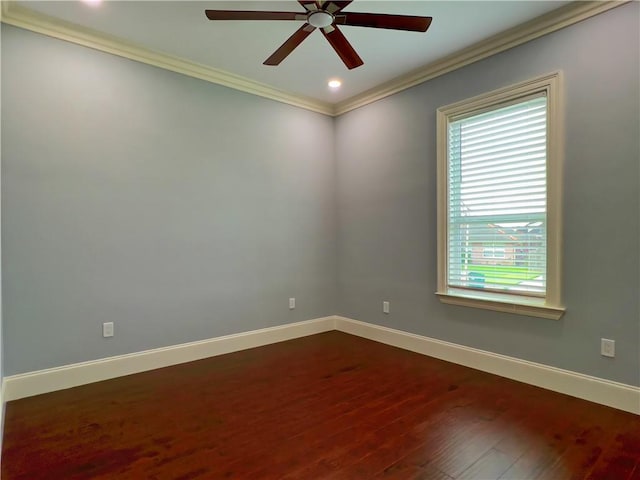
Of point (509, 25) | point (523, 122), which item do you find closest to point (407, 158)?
point (523, 122)

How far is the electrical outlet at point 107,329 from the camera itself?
10.3ft

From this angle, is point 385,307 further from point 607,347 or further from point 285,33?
point 285,33

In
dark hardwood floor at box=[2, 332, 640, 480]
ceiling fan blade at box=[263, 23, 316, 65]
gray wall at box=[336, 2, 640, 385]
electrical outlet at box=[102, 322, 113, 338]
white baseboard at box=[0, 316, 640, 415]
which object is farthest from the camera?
electrical outlet at box=[102, 322, 113, 338]

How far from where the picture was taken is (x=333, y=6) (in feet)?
7.16

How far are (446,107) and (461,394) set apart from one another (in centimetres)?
255

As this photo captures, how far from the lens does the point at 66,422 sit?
2.42m

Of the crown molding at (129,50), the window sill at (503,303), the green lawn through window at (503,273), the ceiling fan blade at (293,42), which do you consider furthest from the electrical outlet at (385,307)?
the ceiling fan blade at (293,42)

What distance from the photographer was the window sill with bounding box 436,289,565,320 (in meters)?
2.88

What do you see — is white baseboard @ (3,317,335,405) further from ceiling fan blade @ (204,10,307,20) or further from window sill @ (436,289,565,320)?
ceiling fan blade @ (204,10,307,20)

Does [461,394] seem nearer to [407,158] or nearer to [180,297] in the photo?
[407,158]

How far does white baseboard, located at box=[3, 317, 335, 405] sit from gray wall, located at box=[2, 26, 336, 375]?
0.08 meters

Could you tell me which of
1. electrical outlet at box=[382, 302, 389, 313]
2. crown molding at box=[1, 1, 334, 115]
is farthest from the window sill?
crown molding at box=[1, 1, 334, 115]

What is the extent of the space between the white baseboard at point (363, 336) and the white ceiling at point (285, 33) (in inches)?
107

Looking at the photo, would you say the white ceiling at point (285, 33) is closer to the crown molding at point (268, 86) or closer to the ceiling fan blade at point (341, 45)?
the crown molding at point (268, 86)
